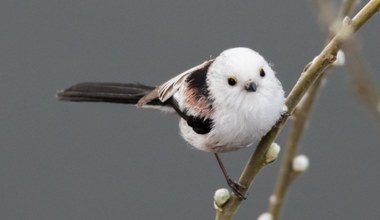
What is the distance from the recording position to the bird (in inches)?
50.8

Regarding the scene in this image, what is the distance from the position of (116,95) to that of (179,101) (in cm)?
30

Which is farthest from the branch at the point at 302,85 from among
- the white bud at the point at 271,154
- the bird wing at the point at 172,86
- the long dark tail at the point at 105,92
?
the long dark tail at the point at 105,92

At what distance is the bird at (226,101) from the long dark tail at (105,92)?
0.24 feet

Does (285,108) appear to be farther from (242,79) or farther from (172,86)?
(172,86)

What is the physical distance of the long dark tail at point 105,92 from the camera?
173cm

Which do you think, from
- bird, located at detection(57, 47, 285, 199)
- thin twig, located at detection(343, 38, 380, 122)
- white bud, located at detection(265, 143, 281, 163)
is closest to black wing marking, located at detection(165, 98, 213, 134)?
bird, located at detection(57, 47, 285, 199)

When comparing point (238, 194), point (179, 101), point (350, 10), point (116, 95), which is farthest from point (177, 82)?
point (350, 10)

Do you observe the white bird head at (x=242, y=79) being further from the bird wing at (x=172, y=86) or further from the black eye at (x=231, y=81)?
the bird wing at (x=172, y=86)

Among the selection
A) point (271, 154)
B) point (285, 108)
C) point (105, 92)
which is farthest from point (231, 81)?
point (105, 92)

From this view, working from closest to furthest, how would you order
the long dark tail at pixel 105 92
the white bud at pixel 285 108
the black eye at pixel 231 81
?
the white bud at pixel 285 108
the black eye at pixel 231 81
the long dark tail at pixel 105 92

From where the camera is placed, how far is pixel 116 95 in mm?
1730

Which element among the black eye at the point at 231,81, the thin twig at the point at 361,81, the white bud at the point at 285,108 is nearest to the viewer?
the thin twig at the point at 361,81

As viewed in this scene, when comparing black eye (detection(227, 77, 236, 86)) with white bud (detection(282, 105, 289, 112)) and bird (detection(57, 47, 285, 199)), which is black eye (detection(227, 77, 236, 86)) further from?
white bud (detection(282, 105, 289, 112))

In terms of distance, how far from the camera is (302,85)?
107cm
